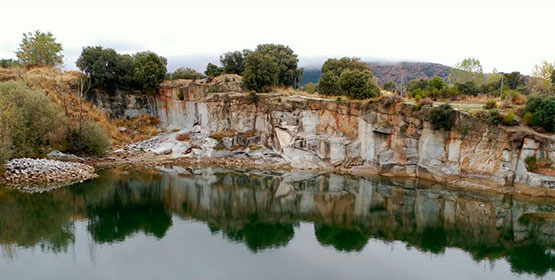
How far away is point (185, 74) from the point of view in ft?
175

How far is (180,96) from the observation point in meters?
46.7

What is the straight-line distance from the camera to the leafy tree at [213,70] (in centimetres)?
5035

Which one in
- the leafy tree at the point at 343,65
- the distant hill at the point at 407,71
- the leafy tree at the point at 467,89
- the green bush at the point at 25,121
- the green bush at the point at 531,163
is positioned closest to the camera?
the green bush at the point at 531,163

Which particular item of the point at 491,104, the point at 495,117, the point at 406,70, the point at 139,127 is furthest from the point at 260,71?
the point at 406,70

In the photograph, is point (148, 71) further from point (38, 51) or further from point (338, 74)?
point (338, 74)

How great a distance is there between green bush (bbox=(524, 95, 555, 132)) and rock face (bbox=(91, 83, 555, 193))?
1374mm

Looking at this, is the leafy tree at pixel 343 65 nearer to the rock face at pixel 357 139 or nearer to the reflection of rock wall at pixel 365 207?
the rock face at pixel 357 139

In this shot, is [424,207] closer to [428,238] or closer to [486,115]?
[428,238]

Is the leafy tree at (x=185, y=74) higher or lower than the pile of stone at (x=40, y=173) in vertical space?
higher

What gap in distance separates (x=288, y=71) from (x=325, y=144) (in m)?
15.3

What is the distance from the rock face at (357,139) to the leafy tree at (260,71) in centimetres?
293

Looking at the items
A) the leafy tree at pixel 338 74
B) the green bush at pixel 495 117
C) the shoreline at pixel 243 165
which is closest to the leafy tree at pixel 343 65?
the leafy tree at pixel 338 74

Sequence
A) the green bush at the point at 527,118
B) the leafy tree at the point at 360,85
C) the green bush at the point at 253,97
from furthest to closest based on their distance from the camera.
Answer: the green bush at the point at 253,97
the leafy tree at the point at 360,85
the green bush at the point at 527,118

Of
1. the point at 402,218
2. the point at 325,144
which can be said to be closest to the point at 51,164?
the point at 325,144
